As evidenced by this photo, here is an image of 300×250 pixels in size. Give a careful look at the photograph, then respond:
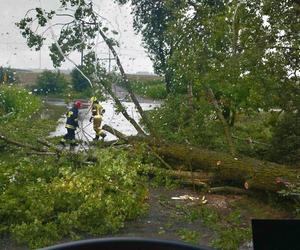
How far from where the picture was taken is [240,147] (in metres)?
5.08

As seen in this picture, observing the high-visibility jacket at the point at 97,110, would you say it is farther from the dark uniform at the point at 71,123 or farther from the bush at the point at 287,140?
the bush at the point at 287,140

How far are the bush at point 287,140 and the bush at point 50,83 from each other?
2.08m

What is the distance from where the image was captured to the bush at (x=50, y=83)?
5.46m

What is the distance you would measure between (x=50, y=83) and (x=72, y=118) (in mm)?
1037

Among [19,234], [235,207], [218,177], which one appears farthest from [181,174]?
[19,234]

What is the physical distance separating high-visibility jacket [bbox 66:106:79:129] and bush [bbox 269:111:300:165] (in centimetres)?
182

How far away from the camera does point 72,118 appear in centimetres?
492

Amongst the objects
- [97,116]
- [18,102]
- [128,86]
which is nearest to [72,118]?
[97,116]

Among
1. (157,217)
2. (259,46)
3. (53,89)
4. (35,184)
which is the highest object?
(259,46)

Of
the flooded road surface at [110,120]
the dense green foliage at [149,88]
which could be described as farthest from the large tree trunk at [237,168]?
the dense green foliage at [149,88]

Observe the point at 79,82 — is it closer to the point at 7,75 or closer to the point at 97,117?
the point at 97,117

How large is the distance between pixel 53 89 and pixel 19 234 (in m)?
2.66

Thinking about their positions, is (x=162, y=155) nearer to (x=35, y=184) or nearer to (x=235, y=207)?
(x=235, y=207)

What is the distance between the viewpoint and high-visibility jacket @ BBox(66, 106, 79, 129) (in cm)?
483
